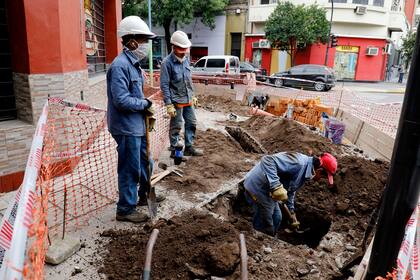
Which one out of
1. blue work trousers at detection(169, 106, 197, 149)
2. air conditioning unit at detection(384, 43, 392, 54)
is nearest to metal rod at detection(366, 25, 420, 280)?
blue work trousers at detection(169, 106, 197, 149)

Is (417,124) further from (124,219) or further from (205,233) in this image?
(124,219)

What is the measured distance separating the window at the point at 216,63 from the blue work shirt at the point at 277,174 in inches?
612

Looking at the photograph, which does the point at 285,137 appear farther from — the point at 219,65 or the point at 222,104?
the point at 219,65

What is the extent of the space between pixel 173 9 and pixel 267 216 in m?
25.9

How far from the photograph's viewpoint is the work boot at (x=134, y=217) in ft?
12.2

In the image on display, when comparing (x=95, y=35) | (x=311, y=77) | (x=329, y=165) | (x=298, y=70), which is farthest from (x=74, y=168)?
(x=298, y=70)

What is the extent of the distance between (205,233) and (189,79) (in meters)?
3.12

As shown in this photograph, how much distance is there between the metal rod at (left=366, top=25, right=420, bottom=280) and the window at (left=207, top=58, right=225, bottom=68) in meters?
17.6

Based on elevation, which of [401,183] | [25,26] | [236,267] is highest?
[25,26]

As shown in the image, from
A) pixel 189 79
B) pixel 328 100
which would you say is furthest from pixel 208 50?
pixel 189 79

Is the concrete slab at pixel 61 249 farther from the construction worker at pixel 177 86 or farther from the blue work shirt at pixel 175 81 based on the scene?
the blue work shirt at pixel 175 81

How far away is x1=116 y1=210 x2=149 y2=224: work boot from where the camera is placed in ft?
12.2

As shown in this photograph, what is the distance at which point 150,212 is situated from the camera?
3746mm

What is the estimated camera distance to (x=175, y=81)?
557 centimetres
